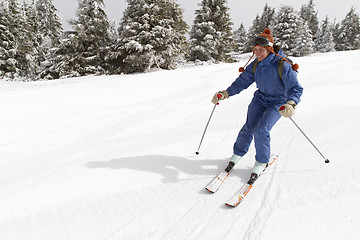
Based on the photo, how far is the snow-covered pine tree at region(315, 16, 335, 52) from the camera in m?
40.2

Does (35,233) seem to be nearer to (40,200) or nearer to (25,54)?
(40,200)

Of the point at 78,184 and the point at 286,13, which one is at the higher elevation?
the point at 286,13

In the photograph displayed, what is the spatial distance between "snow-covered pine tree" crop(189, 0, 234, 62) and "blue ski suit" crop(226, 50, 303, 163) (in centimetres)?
1847

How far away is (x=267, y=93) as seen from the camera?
117 inches

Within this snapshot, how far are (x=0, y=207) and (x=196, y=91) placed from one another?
6.40m

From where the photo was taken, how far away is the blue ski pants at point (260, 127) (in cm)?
287

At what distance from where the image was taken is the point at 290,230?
7.00 ft

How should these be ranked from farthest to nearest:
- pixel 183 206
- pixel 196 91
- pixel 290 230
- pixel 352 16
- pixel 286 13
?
pixel 352 16
pixel 286 13
pixel 196 91
pixel 183 206
pixel 290 230

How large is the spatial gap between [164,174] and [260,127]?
1.59m

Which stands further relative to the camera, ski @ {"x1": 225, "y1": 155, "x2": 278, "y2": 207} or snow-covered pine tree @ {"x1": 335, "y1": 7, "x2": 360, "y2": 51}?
snow-covered pine tree @ {"x1": 335, "y1": 7, "x2": 360, "y2": 51}

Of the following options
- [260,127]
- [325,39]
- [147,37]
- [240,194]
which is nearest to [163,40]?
[147,37]

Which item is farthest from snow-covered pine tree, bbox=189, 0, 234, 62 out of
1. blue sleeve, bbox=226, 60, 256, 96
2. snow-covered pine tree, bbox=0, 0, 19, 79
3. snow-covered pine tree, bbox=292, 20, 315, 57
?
blue sleeve, bbox=226, 60, 256, 96

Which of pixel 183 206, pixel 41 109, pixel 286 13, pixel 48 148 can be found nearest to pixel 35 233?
pixel 183 206

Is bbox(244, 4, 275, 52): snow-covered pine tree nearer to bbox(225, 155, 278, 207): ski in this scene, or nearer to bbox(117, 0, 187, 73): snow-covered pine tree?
bbox(117, 0, 187, 73): snow-covered pine tree
